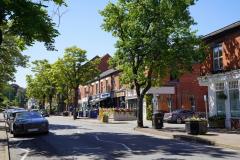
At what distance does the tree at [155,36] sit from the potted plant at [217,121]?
172 inches

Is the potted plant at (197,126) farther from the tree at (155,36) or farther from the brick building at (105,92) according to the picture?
the brick building at (105,92)

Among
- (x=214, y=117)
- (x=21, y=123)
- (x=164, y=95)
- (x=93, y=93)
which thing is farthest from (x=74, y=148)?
(x=93, y=93)

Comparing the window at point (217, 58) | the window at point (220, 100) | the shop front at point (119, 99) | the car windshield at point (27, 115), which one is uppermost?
the window at point (217, 58)

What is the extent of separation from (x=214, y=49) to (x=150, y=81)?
552cm

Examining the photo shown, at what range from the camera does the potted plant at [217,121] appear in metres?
27.8

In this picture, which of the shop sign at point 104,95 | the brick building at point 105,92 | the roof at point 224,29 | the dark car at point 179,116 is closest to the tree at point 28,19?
the roof at point 224,29

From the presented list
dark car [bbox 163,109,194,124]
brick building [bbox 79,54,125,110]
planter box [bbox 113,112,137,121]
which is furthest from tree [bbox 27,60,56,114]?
dark car [bbox 163,109,194,124]

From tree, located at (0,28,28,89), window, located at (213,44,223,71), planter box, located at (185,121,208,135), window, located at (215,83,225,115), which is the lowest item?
planter box, located at (185,121,208,135)

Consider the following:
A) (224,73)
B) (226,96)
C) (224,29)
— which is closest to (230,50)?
(224,29)

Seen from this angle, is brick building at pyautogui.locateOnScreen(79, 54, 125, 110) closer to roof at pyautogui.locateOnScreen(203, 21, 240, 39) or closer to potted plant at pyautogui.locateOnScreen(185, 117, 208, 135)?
roof at pyautogui.locateOnScreen(203, 21, 240, 39)

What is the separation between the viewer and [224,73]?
27562mm

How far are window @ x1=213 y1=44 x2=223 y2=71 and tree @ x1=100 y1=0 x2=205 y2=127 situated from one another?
124 cm

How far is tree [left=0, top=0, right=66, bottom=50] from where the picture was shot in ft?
59.8

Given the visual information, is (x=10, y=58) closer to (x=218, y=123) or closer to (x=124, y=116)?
(x=124, y=116)
